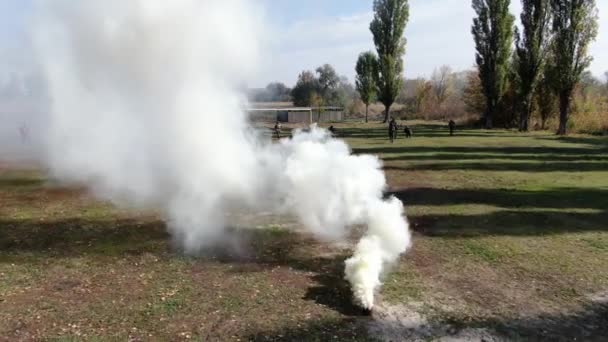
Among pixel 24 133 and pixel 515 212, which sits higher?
pixel 24 133

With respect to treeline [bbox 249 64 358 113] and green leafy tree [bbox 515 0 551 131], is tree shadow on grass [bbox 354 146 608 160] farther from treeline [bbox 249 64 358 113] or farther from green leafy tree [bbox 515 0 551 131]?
treeline [bbox 249 64 358 113]

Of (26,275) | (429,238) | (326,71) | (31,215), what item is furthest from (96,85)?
(326,71)

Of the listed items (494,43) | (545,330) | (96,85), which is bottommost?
(545,330)

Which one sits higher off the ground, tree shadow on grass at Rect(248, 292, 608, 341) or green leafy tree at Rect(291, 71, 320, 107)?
green leafy tree at Rect(291, 71, 320, 107)

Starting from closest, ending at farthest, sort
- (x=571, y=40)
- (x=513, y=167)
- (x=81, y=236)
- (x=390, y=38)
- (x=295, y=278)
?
(x=295, y=278)
(x=81, y=236)
(x=513, y=167)
(x=571, y=40)
(x=390, y=38)

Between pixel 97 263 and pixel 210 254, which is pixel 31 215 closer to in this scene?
pixel 97 263

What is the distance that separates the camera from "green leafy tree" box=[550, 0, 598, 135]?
52.0m

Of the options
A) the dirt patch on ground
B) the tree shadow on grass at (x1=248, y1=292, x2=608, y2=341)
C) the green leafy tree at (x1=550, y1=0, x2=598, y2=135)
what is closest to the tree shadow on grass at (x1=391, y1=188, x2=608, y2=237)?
the tree shadow on grass at (x1=248, y1=292, x2=608, y2=341)

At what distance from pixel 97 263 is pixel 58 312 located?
3.15m

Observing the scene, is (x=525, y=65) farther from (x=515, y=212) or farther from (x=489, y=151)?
(x=515, y=212)

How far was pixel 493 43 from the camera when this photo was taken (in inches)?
2574

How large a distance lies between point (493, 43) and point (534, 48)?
6898mm

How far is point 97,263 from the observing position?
1360 centimetres

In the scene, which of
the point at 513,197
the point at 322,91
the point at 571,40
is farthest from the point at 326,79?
the point at 513,197
